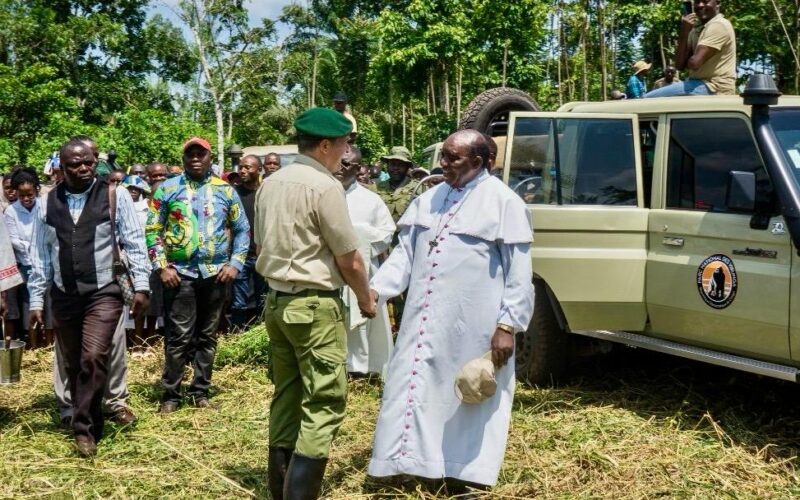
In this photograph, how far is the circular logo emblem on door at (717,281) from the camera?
17.5ft

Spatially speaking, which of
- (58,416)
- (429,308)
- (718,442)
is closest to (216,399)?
(58,416)

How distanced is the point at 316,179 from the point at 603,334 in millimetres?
2995

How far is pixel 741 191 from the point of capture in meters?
5.07

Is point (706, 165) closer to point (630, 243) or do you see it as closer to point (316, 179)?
point (630, 243)

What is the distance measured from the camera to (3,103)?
858 inches

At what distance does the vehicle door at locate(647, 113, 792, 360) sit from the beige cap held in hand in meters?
1.83

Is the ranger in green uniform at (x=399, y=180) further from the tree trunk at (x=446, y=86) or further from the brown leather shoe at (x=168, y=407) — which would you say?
the tree trunk at (x=446, y=86)

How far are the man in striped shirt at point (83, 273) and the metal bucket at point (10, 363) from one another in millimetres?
227

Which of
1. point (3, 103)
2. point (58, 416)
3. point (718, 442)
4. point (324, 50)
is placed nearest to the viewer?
point (718, 442)

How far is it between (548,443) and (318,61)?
3413 centimetres

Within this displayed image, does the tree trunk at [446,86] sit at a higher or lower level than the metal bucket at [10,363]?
higher

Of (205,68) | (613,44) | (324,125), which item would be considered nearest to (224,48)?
(205,68)

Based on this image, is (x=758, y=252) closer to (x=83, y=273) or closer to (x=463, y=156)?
(x=463, y=156)

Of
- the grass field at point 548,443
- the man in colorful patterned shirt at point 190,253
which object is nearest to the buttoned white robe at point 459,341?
the grass field at point 548,443
